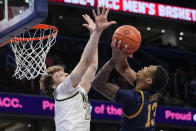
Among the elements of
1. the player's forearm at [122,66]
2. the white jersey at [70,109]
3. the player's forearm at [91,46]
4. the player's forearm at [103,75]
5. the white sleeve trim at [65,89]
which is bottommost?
the white jersey at [70,109]

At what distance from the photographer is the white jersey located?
12.1 feet

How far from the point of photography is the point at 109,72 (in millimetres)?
3414

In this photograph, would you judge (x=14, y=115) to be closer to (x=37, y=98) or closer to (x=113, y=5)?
(x=37, y=98)

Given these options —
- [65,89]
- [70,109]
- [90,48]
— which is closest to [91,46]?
[90,48]

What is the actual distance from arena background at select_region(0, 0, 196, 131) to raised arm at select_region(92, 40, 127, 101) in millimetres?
6289

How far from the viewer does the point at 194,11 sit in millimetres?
13211

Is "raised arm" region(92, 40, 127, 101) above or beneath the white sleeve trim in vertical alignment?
above

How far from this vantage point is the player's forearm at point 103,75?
3.41 m

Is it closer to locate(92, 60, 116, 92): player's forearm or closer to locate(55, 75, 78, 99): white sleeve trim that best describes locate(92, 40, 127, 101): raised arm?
locate(92, 60, 116, 92): player's forearm

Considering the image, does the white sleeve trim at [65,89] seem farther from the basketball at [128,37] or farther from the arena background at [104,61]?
the arena background at [104,61]

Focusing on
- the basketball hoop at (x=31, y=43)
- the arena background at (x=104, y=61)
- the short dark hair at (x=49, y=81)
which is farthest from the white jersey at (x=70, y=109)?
the arena background at (x=104, y=61)

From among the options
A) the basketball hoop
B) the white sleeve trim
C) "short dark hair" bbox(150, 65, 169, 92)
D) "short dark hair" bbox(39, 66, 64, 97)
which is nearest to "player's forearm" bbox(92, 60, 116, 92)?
the white sleeve trim

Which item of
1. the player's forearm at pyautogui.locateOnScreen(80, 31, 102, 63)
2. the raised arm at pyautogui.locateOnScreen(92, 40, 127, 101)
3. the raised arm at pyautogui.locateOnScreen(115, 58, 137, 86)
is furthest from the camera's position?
the raised arm at pyautogui.locateOnScreen(115, 58, 137, 86)

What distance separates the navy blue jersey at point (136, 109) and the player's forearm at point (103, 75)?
151mm
